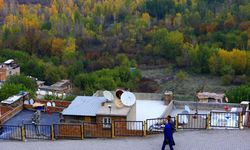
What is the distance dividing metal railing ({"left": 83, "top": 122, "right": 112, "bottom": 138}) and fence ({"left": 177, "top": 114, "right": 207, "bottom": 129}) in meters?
2.16

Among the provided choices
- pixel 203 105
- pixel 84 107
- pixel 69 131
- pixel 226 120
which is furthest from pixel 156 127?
pixel 203 105

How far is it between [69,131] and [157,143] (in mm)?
2859

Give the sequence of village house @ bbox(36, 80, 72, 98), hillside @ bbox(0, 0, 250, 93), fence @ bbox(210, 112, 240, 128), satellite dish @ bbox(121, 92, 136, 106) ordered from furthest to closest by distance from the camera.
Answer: hillside @ bbox(0, 0, 250, 93)
village house @ bbox(36, 80, 72, 98)
satellite dish @ bbox(121, 92, 136, 106)
fence @ bbox(210, 112, 240, 128)

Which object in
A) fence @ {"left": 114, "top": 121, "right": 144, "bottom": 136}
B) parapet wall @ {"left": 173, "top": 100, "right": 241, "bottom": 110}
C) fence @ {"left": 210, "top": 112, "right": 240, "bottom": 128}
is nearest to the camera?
fence @ {"left": 114, "top": 121, "right": 144, "bottom": 136}

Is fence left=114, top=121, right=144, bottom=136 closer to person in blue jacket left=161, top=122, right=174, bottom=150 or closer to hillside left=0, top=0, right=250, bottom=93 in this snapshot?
person in blue jacket left=161, top=122, right=174, bottom=150

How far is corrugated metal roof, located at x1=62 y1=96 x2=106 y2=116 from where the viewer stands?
17891mm

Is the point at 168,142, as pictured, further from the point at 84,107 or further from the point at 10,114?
the point at 10,114

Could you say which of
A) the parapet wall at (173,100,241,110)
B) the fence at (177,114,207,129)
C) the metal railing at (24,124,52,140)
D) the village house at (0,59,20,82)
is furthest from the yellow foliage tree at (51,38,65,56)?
the fence at (177,114,207,129)

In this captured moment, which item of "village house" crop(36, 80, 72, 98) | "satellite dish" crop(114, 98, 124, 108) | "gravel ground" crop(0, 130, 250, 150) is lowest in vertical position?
"village house" crop(36, 80, 72, 98)

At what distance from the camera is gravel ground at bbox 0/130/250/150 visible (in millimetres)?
14414

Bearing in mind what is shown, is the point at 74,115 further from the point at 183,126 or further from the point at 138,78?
the point at 138,78

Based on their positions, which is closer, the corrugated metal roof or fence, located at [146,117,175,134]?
fence, located at [146,117,175,134]

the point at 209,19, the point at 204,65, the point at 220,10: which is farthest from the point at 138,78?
the point at 220,10

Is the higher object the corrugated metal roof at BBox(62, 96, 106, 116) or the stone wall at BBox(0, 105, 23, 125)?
the corrugated metal roof at BBox(62, 96, 106, 116)
